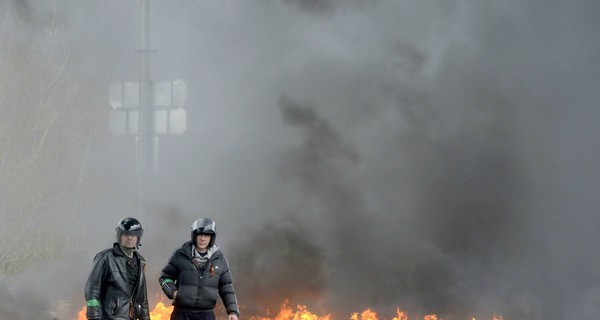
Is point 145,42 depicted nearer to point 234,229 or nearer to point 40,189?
point 234,229

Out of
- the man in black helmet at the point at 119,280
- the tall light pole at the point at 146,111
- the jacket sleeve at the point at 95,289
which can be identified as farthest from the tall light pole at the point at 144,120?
the jacket sleeve at the point at 95,289

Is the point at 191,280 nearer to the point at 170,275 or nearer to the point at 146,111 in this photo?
the point at 170,275

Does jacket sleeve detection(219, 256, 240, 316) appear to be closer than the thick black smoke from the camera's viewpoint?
Yes

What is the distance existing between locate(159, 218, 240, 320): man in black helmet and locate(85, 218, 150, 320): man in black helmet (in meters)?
0.62

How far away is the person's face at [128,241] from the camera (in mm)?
8602

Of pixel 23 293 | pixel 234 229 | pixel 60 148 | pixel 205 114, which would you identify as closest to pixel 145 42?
pixel 205 114

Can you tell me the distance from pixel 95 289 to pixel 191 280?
3.57 ft

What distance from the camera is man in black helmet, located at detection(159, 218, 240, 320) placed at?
935 centimetres

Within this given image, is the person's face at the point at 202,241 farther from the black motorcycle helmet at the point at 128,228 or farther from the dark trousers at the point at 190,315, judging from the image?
the black motorcycle helmet at the point at 128,228

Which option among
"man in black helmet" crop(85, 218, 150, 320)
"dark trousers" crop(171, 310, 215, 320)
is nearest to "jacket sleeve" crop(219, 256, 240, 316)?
"dark trousers" crop(171, 310, 215, 320)

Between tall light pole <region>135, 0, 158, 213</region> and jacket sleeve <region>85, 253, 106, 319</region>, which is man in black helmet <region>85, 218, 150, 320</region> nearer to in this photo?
jacket sleeve <region>85, 253, 106, 319</region>

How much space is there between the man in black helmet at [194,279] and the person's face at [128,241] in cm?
78

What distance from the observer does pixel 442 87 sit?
16500 mm

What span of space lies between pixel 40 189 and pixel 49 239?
1.28 m
